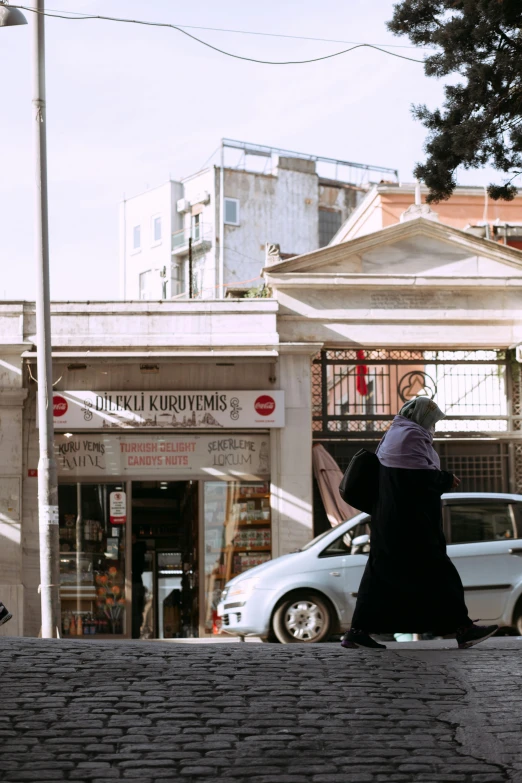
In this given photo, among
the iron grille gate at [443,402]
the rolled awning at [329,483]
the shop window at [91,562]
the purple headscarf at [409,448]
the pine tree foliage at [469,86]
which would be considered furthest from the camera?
the iron grille gate at [443,402]

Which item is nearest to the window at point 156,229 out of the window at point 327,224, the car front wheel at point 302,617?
the window at point 327,224

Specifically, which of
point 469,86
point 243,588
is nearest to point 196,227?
point 243,588

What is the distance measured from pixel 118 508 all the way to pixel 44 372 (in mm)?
4297

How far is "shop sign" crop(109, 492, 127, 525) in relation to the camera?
1836cm

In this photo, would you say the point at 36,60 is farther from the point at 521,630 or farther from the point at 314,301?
the point at 521,630

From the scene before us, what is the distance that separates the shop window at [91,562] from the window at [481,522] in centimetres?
650

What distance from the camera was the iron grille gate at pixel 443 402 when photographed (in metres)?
19.1

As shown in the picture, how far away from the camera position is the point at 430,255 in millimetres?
19578

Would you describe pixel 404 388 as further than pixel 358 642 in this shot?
Yes

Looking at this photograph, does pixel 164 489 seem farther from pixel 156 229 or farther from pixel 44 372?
pixel 156 229

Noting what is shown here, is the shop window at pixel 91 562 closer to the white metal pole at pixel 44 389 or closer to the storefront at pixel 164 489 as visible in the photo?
the storefront at pixel 164 489

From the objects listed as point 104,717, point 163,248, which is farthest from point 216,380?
point 163,248

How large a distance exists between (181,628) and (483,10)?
38.6 feet

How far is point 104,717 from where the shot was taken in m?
5.83
